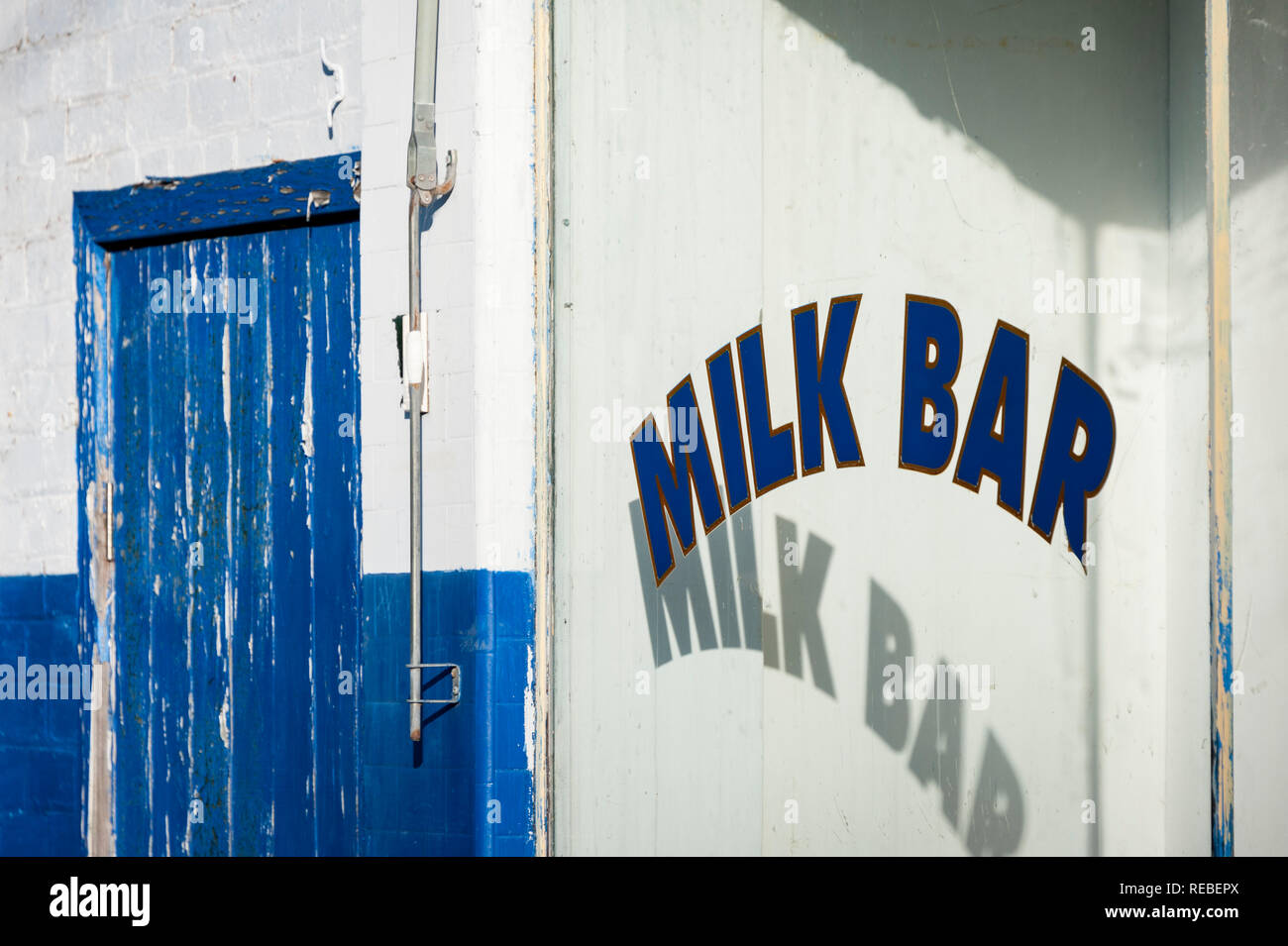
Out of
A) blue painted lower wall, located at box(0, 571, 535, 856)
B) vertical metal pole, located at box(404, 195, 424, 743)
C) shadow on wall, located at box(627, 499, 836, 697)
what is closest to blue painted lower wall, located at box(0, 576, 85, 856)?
blue painted lower wall, located at box(0, 571, 535, 856)

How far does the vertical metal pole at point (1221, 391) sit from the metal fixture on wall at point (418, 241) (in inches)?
89.0

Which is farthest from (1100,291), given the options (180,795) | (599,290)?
(180,795)

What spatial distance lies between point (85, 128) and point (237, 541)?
182cm

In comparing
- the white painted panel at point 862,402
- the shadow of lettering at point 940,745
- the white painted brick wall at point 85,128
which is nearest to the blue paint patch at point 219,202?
the white painted brick wall at point 85,128

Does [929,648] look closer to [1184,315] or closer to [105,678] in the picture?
[1184,315]

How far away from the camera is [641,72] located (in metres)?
4.38

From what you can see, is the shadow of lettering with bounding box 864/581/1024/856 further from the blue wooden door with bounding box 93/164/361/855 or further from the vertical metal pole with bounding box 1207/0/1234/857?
the blue wooden door with bounding box 93/164/361/855

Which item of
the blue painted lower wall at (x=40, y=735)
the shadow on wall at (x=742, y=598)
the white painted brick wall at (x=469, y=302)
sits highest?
the white painted brick wall at (x=469, y=302)

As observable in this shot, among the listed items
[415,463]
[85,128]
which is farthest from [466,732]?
[85,128]

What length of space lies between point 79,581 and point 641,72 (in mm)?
2884

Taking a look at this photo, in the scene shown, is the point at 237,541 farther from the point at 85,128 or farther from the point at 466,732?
the point at 85,128

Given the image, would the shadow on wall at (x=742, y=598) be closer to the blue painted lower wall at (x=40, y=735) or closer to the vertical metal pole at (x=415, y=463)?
the vertical metal pole at (x=415, y=463)

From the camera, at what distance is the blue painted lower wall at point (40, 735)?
5.08 meters

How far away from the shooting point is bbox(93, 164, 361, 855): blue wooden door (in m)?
4.59
